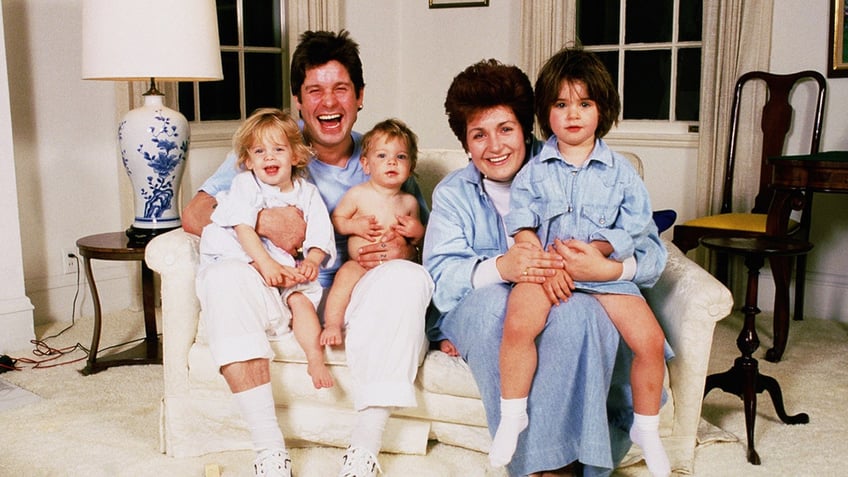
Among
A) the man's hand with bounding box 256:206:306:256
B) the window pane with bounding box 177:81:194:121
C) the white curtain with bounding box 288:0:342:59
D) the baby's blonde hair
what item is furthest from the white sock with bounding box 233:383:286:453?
the white curtain with bounding box 288:0:342:59

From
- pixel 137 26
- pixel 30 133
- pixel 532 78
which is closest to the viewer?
pixel 137 26

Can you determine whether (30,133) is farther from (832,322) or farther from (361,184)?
(832,322)

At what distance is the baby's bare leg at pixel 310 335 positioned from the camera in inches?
91.7

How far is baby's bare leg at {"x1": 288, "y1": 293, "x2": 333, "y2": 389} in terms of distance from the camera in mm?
2330

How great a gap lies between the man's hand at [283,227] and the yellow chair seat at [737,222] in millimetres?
2152

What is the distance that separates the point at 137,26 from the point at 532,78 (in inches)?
91.9

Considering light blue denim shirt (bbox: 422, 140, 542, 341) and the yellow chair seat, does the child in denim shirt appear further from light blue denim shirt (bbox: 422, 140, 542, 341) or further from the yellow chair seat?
the yellow chair seat

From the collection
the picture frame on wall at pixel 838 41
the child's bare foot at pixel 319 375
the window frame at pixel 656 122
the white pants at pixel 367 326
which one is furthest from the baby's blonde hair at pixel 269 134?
the picture frame on wall at pixel 838 41

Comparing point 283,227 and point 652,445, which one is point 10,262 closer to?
point 283,227

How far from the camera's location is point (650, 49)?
4.87 metres

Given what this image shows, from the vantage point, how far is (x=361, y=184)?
2.72 metres

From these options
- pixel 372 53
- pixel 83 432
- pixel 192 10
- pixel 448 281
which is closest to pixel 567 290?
pixel 448 281

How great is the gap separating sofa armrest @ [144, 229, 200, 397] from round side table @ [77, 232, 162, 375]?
2.67 feet

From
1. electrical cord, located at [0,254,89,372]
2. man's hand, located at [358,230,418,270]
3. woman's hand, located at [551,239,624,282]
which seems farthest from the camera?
electrical cord, located at [0,254,89,372]
